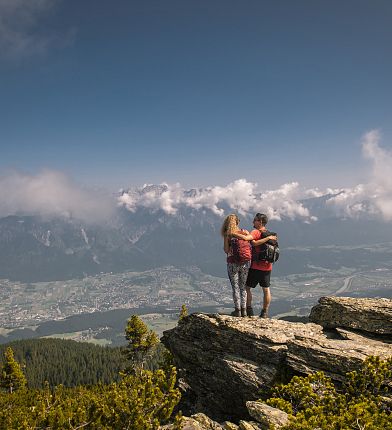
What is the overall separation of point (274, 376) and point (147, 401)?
21.6ft

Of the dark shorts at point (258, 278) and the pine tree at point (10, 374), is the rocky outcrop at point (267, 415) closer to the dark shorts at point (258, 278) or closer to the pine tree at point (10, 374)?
the dark shorts at point (258, 278)

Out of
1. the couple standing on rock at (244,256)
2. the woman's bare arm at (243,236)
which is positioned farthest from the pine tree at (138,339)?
the woman's bare arm at (243,236)

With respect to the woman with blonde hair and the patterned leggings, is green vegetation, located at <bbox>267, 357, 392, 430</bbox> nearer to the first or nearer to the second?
the patterned leggings

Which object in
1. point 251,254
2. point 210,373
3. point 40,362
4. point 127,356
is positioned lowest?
point 40,362

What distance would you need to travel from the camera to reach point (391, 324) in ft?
55.2

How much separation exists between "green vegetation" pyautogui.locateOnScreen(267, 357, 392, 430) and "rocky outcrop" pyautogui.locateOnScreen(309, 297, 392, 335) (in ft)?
16.8

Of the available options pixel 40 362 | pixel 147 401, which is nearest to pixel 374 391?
pixel 147 401

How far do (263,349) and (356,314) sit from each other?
566 cm

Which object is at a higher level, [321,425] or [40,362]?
[321,425]

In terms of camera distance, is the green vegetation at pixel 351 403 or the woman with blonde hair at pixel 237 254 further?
the woman with blonde hair at pixel 237 254

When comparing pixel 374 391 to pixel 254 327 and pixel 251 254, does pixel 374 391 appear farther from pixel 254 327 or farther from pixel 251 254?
pixel 251 254

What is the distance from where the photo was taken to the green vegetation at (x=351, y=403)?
944cm

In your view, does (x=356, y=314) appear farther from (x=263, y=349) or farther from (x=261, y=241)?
(x=261, y=241)

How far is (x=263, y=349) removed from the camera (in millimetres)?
16906
